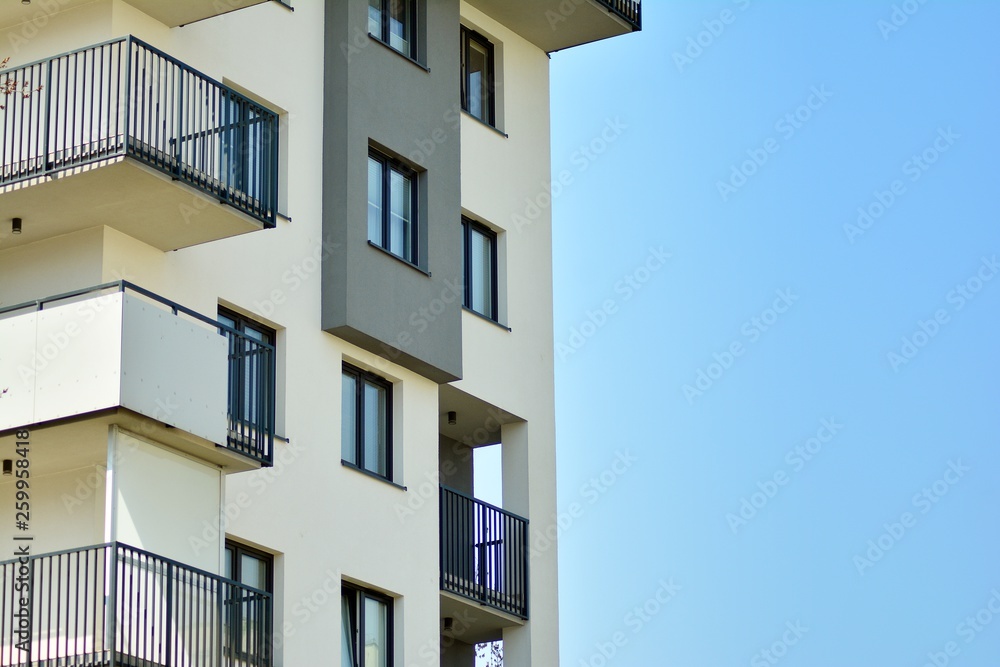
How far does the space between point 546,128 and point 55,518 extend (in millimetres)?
13462

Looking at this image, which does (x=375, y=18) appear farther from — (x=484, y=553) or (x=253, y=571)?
(x=253, y=571)

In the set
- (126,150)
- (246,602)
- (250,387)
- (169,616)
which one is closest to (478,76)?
(250,387)

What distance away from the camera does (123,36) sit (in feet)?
89.6

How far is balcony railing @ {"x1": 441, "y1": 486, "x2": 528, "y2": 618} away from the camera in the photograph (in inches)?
1283

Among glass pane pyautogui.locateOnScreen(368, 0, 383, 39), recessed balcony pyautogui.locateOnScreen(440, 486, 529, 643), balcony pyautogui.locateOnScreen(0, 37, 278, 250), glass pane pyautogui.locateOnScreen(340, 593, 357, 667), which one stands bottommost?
glass pane pyautogui.locateOnScreen(340, 593, 357, 667)

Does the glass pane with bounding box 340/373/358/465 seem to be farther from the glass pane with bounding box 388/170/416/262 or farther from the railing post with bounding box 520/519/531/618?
the railing post with bounding box 520/519/531/618

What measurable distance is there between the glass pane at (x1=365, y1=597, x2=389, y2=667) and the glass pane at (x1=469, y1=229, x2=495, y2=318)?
5515mm

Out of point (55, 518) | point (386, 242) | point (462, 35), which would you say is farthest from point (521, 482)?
point (55, 518)

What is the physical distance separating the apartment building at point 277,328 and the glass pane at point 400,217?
0.15 feet

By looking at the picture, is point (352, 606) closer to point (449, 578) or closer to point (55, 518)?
point (449, 578)

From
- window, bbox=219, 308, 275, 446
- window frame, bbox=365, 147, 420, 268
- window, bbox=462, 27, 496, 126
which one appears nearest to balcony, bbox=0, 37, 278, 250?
window, bbox=219, 308, 275, 446

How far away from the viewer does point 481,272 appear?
34719 millimetres

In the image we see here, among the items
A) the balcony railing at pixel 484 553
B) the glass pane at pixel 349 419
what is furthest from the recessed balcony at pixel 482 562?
the glass pane at pixel 349 419

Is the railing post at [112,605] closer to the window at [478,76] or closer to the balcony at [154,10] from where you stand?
the balcony at [154,10]
